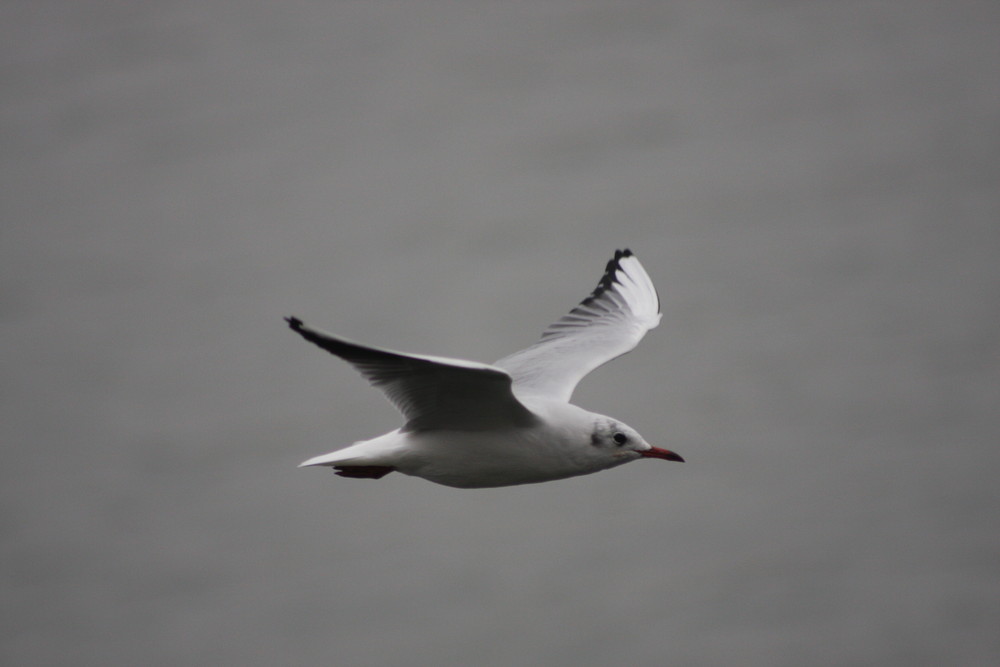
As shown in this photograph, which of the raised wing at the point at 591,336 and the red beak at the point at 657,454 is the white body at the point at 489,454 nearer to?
the red beak at the point at 657,454

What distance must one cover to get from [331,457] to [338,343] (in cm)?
65

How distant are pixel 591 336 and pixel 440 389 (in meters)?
1.46

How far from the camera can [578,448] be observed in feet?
12.9

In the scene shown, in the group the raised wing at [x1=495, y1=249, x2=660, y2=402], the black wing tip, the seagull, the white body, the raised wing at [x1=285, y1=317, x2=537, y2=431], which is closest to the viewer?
the raised wing at [x1=285, y1=317, x2=537, y2=431]

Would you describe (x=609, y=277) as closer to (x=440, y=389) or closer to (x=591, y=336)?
(x=591, y=336)

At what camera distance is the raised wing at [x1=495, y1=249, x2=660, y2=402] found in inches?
182

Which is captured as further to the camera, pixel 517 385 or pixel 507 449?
pixel 517 385

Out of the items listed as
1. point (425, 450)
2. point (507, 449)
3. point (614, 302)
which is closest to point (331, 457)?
point (425, 450)

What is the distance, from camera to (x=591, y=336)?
5.10 metres

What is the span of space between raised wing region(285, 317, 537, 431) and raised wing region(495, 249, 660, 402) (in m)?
0.53

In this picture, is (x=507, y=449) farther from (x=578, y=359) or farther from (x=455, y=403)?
(x=578, y=359)

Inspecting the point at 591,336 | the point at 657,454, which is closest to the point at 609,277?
the point at 591,336

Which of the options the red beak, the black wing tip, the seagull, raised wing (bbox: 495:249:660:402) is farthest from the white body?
the black wing tip

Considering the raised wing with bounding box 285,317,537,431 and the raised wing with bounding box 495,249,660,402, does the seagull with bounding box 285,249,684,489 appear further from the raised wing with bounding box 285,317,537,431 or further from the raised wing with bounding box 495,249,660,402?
the raised wing with bounding box 495,249,660,402
